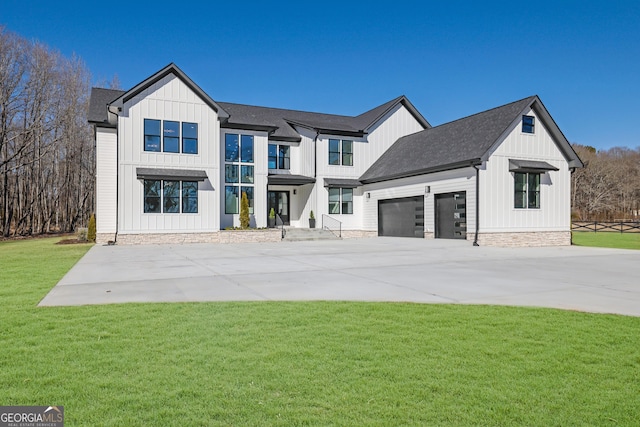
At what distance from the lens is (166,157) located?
67.3ft

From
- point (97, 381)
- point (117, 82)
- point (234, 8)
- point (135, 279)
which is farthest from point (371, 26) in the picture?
point (117, 82)

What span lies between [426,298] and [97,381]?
4.71 m

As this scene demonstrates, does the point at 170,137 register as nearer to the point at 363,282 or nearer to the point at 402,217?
the point at 402,217

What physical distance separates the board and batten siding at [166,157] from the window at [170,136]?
0.20m

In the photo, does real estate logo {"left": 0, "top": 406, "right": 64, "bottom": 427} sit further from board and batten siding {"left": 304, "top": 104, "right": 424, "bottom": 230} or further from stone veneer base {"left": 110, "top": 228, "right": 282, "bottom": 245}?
board and batten siding {"left": 304, "top": 104, "right": 424, "bottom": 230}

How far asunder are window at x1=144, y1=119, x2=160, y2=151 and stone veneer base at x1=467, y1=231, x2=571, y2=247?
15668mm

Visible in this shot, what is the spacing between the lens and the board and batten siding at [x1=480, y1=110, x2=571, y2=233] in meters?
19.2

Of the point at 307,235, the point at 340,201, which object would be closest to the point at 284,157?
the point at 340,201

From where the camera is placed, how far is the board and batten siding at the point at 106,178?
20.8 m

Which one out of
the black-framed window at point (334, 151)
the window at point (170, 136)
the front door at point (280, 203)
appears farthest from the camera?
the front door at point (280, 203)

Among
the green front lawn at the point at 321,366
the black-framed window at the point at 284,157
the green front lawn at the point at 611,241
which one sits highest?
the black-framed window at the point at 284,157

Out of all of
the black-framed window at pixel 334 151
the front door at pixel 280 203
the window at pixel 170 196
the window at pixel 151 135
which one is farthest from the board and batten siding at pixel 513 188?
the window at pixel 151 135

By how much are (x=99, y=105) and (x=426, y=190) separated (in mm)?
18119

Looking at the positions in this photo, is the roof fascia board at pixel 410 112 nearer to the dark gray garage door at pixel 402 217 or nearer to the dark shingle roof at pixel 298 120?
the dark shingle roof at pixel 298 120
